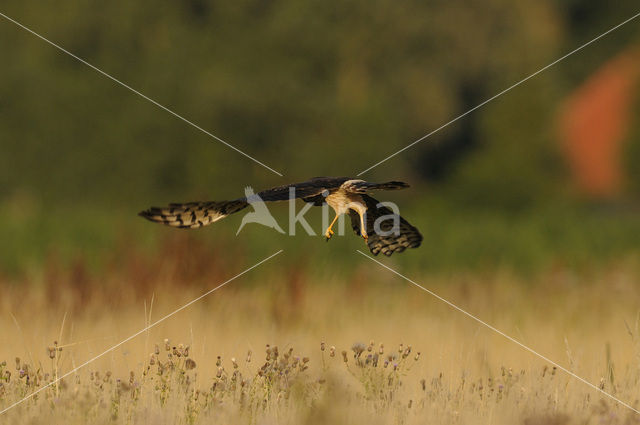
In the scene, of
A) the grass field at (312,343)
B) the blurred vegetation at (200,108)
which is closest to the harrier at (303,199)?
the grass field at (312,343)

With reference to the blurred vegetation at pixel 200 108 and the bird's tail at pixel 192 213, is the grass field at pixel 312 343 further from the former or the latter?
the blurred vegetation at pixel 200 108

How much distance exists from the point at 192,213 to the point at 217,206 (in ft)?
0.54

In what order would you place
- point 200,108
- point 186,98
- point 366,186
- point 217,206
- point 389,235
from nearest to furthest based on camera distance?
1. point 366,186
2. point 217,206
3. point 389,235
4. point 200,108
5. point 186,98

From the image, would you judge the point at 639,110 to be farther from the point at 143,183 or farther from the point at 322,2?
the point at 143,183

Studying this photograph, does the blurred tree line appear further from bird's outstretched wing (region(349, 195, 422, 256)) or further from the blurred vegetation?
bird's outstretched wing (region(349, 195, 422, 256))

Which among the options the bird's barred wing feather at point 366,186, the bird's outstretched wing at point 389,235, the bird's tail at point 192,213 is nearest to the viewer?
the bird's barred wing feather at point 366,186

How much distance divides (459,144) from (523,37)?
16.3 ft

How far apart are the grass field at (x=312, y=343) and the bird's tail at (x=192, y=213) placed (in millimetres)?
1337

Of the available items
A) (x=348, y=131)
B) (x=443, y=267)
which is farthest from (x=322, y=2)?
(x=443, y=267)

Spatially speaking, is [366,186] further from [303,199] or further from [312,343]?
[312,343]

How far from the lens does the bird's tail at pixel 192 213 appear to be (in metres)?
4.52

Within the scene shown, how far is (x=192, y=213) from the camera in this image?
15.3 ft

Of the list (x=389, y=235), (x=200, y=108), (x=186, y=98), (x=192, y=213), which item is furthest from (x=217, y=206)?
(x=186, y=98)

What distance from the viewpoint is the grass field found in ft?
18.6
